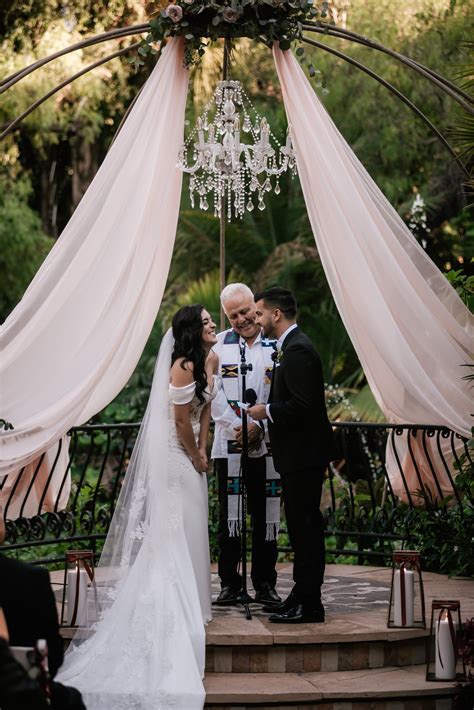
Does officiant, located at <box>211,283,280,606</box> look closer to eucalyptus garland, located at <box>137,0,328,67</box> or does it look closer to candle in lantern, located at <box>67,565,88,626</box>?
candle in lantern, located at <box>67,565,88,626</box>

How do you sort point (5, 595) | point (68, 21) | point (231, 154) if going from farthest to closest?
point (68, 21)
point (231, 154)
point (5, 595)

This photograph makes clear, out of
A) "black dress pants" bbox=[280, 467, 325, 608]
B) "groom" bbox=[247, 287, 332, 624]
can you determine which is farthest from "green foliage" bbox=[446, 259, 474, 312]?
"black dress pants" bbox=[280, 467, 325, 608]

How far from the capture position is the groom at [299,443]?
18.4 ft

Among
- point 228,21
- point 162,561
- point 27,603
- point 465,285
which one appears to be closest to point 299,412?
point 162,561

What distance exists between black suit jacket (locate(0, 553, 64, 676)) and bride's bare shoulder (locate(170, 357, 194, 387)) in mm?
2234

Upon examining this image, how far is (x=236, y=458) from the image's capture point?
6.25 meters

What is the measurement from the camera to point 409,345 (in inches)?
229

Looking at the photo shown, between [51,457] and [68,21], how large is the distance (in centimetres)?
856

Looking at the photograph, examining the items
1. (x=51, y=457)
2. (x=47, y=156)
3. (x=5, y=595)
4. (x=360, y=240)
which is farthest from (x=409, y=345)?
(x=47, y=156)

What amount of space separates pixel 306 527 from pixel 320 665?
684 millimetres

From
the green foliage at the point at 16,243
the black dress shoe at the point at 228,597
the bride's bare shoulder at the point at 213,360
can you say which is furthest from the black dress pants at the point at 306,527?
the green foliage at the point at 16,243

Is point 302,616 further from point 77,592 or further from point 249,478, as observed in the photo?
point 77,592

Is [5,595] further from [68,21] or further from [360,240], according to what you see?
[68,21]

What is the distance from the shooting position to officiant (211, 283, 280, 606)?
6.21m
